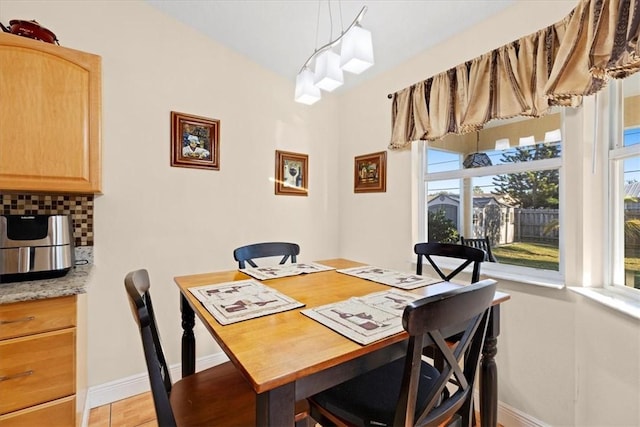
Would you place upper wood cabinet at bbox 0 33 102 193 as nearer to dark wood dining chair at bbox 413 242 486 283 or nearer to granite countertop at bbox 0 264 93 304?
granite countertop at bbox 0 264 93 304

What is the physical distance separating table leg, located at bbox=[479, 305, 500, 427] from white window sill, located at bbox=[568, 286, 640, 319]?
1.70 ft

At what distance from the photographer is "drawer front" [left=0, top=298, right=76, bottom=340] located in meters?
1.20

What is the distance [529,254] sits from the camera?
1.79 m

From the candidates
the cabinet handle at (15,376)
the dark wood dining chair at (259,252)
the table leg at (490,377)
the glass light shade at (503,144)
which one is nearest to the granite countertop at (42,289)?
the cabinet handle at (15,376)

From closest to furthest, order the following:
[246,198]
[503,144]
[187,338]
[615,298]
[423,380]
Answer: [423,380]
[615,298]
[187,338]
[503,144]
[246,198]

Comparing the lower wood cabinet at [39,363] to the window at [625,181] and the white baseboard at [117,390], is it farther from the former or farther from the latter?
the window at [625,181]

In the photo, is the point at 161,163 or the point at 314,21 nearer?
the point at 314,21

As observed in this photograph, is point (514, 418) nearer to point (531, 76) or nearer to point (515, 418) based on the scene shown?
point (515, 418)

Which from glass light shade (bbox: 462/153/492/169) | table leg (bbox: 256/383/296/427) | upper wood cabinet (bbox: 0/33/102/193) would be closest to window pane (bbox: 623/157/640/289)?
glass light shade (bbox: 462/153/492/169)

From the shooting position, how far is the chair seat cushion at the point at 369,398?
3.03ft

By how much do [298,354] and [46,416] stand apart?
134 cm

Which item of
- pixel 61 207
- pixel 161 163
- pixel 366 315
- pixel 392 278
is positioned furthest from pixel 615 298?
pixel 61 207

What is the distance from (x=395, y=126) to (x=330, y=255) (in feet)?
4.57

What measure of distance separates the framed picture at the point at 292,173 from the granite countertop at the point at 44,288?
1.52 metres
